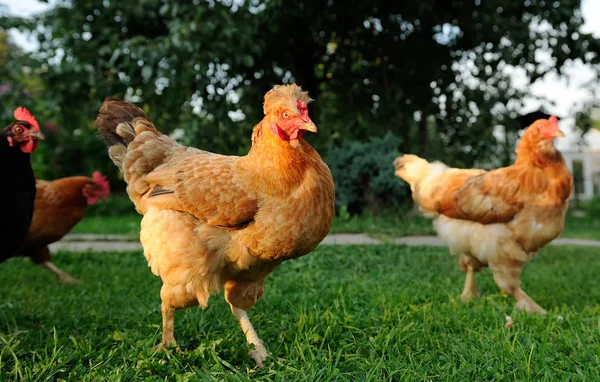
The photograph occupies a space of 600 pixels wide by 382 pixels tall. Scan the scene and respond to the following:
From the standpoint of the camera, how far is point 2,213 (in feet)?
10.5

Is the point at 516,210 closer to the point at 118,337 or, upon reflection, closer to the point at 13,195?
the point at 118,337

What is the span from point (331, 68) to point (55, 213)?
26.0 ft

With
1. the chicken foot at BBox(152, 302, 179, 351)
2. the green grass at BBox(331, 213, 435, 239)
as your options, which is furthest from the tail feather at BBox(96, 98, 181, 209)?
the green grass at BBox(331, 213, 435, 239)

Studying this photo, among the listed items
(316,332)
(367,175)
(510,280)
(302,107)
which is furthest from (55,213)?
(367,175)

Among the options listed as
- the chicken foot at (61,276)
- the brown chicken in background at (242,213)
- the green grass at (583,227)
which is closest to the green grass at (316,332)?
the chicken foot at (61,276)

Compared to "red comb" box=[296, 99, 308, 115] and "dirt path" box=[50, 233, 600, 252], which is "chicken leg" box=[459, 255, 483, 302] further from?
"red comb" box=[296, 99, 308, 115]

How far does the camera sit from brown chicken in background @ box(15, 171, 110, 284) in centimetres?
499

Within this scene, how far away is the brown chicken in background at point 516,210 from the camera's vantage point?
4020mm

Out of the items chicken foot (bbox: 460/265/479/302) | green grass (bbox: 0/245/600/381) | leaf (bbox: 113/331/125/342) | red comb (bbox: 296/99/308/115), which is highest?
red comb (bbox: 296/99/308/115)

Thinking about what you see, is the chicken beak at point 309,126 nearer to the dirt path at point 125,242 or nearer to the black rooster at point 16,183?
the black rooster at point 16,183

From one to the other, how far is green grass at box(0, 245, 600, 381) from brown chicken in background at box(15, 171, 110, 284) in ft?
0.95

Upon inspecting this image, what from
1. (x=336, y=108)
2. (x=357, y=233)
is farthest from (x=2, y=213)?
(x=336, y=108)

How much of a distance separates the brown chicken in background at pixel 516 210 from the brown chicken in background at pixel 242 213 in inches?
82.2

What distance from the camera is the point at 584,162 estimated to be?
29.5 m
